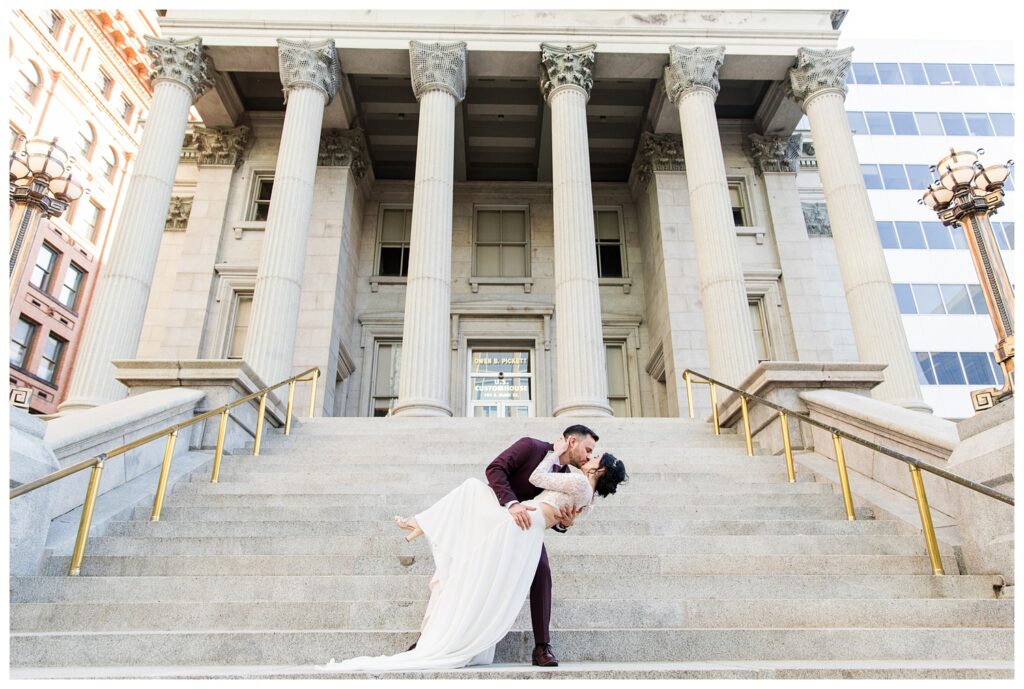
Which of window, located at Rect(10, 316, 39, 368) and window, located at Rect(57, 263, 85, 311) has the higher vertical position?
window, located at Rect(57, 263, 85, 311)

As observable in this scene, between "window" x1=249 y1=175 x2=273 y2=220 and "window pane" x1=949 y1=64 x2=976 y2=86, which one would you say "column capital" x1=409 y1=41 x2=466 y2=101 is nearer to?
"window" x1=249 y1=175 x2=273 y2=220

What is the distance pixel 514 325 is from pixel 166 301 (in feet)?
36.8

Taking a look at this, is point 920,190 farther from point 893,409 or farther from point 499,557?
point 499,557

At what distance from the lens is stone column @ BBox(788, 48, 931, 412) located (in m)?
14.7

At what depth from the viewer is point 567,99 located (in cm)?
1762

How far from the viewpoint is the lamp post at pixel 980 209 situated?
7.68 metres

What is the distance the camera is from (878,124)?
36125 millimetres

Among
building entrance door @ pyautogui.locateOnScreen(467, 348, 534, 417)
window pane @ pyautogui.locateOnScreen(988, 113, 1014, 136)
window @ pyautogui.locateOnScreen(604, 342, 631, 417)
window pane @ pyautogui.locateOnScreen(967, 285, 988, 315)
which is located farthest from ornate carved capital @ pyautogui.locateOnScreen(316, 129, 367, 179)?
window pane @ pyautogui.locateOnScreen(988, 113, 1014, 136)

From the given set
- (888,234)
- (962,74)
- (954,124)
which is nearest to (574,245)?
(888,234)

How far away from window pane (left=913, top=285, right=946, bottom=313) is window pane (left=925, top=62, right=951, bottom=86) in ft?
46.4

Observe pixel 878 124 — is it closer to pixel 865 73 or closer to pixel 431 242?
A: pixel 865 73

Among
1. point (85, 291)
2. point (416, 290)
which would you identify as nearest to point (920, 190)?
point (416, 290)

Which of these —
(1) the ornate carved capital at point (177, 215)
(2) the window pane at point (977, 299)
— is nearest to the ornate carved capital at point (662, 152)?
(1) the ornate carved capital at point (177, 215)

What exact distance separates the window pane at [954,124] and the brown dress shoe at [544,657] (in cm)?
4251
